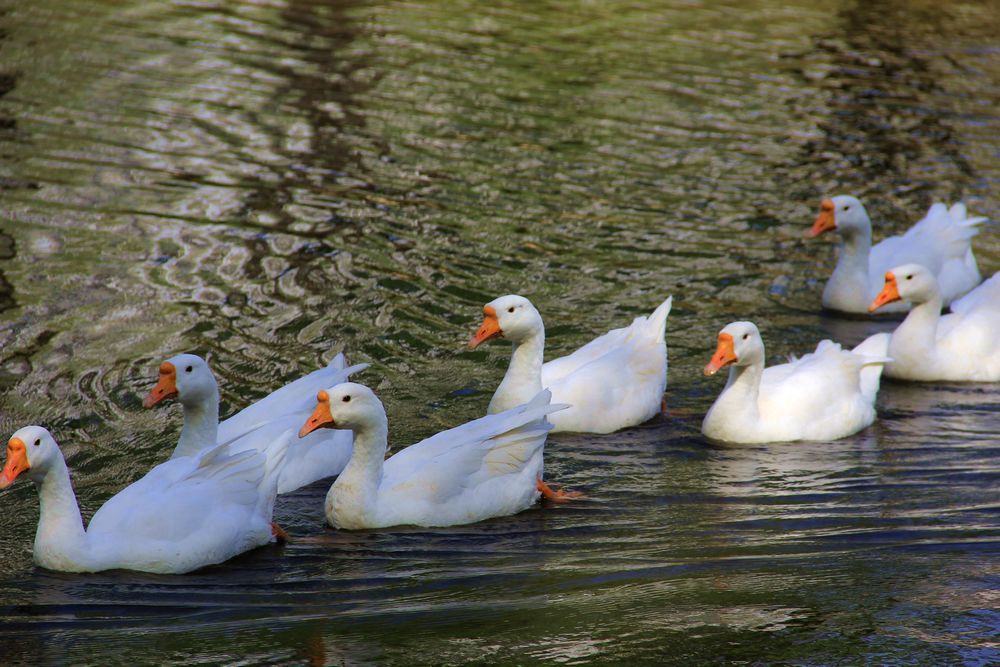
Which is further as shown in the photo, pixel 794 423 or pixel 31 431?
pixel 794 423

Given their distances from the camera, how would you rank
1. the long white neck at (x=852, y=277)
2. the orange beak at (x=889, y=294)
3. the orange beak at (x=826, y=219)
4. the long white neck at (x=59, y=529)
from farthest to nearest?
the orange beak at (x=826, y=219) < the long white neck at (x=852, y=277) < the orange beak at (x=889, y=294) < the long white neck at (x=59, y=529)

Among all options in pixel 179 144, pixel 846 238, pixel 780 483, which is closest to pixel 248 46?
pixel 179 144

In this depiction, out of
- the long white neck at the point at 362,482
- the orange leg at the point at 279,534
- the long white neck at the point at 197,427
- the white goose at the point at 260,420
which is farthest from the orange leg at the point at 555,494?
the long white neck at the point at 197,427

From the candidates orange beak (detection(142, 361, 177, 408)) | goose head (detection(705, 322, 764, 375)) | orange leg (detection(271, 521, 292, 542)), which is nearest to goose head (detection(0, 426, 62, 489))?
orange beak (detection(142, 361, 177, 408))

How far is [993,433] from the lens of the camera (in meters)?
10.0

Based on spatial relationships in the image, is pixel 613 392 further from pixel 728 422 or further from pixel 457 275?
pixel 457 275

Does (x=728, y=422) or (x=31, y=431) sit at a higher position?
(x=31, y=431)

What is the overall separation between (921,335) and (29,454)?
743cm

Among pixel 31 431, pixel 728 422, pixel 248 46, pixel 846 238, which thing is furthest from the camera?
pixel 248 46

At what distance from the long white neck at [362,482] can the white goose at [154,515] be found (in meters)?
0.48

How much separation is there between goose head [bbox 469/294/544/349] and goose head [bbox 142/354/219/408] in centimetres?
193

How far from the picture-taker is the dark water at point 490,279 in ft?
23.0

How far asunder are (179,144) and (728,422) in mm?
9941

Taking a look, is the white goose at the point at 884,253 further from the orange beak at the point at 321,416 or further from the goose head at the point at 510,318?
the orange beak at the point at 321,416
